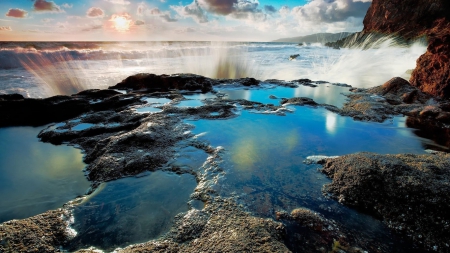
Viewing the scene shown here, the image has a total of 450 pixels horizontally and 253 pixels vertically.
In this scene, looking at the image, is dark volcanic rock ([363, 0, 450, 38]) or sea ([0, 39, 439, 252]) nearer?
sea ([0, 39, 439, 252])

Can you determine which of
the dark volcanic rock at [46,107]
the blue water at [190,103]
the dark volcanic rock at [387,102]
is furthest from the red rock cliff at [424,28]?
the dark volcanic rock at [46,107]

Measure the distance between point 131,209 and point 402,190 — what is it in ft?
9.02

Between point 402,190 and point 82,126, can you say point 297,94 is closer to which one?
point 402,190

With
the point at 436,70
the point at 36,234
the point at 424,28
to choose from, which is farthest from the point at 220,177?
the point at 424,28

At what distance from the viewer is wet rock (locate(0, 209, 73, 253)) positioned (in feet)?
5.61

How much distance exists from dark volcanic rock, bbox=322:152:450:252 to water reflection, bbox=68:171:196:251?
177cm

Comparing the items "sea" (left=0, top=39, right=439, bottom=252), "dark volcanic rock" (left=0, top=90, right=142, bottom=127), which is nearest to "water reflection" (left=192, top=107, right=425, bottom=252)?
"sea" (left=0, top=39, right=439, bottom=252)

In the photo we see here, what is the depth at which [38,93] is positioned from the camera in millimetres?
8945

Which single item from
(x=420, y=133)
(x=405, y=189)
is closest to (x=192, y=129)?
(x=405, y=189)

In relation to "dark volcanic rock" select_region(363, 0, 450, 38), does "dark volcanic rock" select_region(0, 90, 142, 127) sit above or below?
below

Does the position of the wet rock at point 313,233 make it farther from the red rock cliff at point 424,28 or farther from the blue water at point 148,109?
the red rock cliff at point 424,28

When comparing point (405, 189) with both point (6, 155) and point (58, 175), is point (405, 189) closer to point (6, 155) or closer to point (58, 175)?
point (58, 175)

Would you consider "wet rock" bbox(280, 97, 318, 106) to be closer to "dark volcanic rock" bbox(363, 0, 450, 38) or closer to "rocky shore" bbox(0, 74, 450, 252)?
"rocky shore" bbox(0, 74, 450, 252)

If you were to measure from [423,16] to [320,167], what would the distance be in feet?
121
